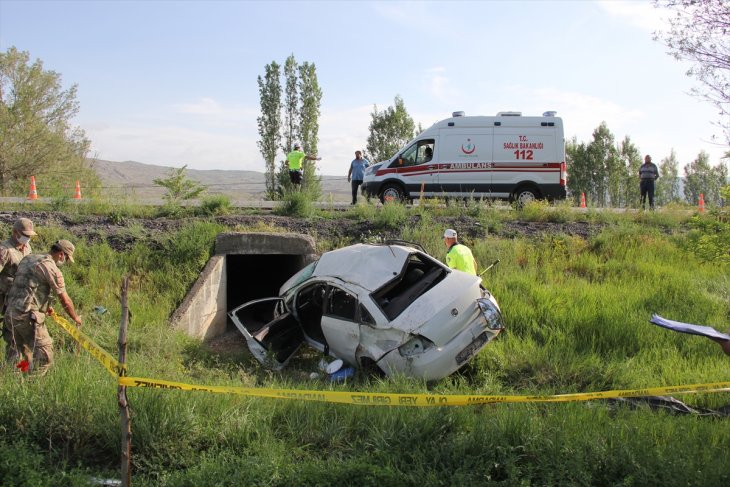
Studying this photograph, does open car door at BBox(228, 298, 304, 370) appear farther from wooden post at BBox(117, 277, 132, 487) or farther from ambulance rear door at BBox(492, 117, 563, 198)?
ambulance rear door at BBox(492, 117, 563, 198)

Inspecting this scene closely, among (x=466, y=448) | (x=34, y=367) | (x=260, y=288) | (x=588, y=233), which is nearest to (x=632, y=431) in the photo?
(x=466, y=448)

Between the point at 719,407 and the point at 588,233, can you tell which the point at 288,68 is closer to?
the point at 588,233

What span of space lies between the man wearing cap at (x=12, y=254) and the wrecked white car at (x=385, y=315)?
9.34 feet

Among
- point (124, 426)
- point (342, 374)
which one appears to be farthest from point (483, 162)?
point (124, 426)

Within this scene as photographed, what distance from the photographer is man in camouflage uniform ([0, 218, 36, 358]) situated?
671 centimetres

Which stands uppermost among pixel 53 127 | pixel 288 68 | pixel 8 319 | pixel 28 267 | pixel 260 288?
pixel 288 68

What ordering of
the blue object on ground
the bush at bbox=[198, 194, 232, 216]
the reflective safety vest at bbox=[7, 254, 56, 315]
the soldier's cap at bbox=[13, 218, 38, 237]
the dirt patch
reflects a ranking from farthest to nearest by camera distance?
the bush at bbox=[198, 194, 232, 216] → the dirt patch → the blue object on ground → the soldier's cap at bbox=[13, 218, 38, 237] → the reflective safety vest at bbox=[7, 254, 56, 315]

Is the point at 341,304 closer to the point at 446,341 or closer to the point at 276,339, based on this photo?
the point at 276,339

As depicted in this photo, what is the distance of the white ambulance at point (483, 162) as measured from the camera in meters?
16.1

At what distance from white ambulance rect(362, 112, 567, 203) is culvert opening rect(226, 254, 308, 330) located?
407cm

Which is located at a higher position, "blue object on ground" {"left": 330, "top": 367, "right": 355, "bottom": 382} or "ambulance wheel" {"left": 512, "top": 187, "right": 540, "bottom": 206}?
"ambulance wheel" {"left": 512, "top": 187, "right": 540, "bottom": 206}

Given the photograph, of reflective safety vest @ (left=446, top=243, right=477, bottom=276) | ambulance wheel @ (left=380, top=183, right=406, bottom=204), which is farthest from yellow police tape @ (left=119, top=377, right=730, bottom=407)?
ambulance wheel @ (left=380, top=183, right=406, bottom=204)

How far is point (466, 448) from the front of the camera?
4.66 meters

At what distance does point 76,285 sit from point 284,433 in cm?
613
